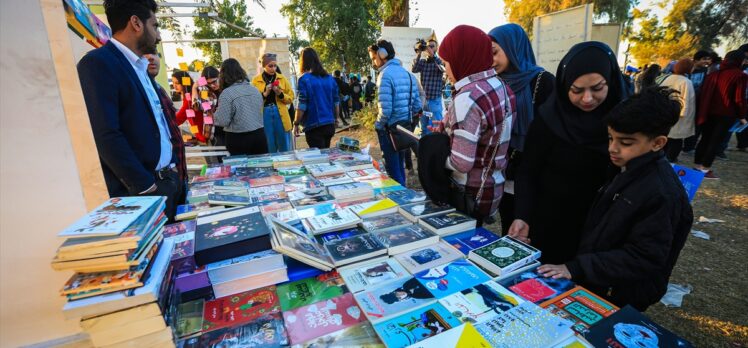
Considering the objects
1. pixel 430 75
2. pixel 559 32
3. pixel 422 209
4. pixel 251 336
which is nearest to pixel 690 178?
pixel 422 209

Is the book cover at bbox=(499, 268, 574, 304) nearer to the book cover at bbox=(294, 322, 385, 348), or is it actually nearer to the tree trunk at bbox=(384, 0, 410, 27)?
the book cover at bbox=(294, 322, 385, 348)

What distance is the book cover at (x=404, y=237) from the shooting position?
4.56ft

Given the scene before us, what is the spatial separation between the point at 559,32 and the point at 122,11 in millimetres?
4848

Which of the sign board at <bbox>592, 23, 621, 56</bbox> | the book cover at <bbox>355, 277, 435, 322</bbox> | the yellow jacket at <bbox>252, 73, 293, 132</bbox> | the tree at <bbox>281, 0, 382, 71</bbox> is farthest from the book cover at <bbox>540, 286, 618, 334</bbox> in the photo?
the tree at <bbox>281, 0, 382, 71</bbox>

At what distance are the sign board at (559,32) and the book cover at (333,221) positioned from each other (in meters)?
4.04

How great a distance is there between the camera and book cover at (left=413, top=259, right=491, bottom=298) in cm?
115

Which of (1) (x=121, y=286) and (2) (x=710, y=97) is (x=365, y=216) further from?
(2) (x=710, y=97)

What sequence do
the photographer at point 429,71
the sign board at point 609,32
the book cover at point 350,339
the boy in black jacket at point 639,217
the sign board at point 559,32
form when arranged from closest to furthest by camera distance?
1. the book cover at point 350,339
2. the boy in black jacket at point 639,217
3. the sign board at point 559,32
4. the photographer at point 429,71
5. the sign board at point 609,32

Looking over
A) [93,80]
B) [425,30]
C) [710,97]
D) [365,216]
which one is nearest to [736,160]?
[710,97]

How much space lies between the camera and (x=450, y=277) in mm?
1213

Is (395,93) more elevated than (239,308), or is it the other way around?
(395,93)

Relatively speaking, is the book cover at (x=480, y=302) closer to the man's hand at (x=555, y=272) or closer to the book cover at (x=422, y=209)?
the man's hand at (x=555, y=272)

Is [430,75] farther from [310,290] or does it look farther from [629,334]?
[629,334]

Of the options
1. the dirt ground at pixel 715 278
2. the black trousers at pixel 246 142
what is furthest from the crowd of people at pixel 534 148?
the black trousers at pixel 246 142
